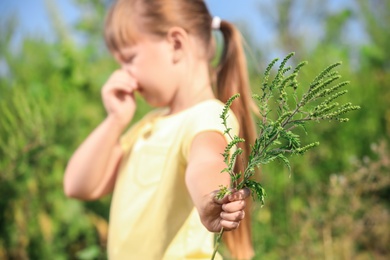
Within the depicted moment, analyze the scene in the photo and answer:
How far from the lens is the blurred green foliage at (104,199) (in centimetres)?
274

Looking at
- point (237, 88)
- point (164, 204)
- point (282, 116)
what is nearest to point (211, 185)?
point (282, 116)

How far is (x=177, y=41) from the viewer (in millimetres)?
1635

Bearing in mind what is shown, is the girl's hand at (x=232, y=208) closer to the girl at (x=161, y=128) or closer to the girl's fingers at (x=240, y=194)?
the girl's fingers at (x=240, y=194)

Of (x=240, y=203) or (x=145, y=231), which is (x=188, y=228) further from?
(x=240, y=203)

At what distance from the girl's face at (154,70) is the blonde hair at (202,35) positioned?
34 mm

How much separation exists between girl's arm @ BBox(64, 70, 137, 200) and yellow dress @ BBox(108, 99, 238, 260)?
5.7 inches

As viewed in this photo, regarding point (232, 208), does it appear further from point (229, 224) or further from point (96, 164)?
point (96, 164)

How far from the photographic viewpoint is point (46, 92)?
324 centimetres

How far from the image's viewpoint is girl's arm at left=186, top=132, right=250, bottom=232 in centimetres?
95

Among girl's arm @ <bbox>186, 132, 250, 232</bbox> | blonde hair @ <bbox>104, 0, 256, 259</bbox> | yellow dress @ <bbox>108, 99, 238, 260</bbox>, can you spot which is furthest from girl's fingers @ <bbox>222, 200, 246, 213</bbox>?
blonde hair @ <bbox>104, 0, 256, 259</bbox>

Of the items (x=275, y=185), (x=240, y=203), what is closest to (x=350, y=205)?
(x=275, y=185)

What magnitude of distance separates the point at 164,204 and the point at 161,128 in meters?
0.23

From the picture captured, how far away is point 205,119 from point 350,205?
1.50 meters

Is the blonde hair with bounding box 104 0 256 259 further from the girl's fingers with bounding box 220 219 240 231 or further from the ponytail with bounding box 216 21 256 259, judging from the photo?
the girl's fingers with bounding box 220 219 240 231
